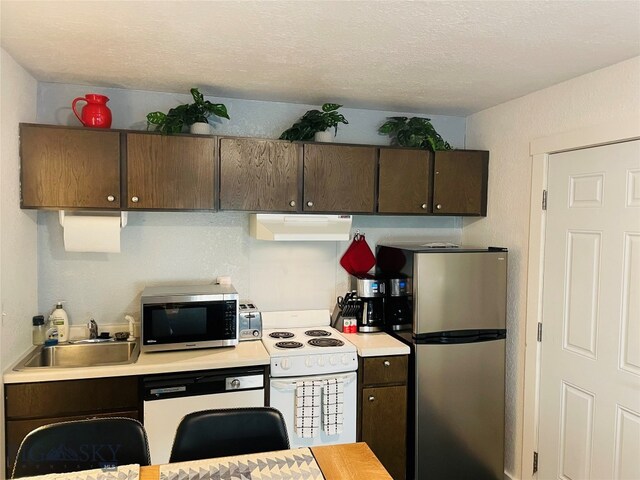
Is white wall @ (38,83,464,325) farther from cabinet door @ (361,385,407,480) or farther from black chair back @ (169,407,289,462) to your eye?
black chair back @ (169,407,289,462)

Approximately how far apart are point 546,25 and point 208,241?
7.36 ft


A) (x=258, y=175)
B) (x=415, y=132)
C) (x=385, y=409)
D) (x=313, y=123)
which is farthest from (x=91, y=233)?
(x=415, y=132)

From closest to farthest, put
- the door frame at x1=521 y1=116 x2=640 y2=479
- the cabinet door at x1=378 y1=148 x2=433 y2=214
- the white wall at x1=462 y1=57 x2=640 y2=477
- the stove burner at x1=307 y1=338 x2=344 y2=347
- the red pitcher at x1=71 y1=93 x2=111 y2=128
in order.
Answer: the white wall at x1=462 y1=57 x2=640 y2=477 < the red pitcher at x1=71 y1=93 x2=111 y2=128 < the door frame at x1=521 y1=116 x2=640 y2=479 < the stove burner at x1=307 y1=338 x2=344 y2=347 < the cabinet door at x1=378 y1=148 x2=433 y2=214

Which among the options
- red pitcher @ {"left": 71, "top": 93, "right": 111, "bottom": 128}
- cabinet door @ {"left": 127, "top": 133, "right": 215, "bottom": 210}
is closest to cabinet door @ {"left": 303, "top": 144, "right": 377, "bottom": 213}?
cabinet door @ {"left": 127, "top": 133, "right": 215, "bottom": 210}

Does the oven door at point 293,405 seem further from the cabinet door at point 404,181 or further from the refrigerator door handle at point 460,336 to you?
the cabinet door at point 404,181

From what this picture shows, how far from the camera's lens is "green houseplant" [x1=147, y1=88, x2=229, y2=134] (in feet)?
8.56

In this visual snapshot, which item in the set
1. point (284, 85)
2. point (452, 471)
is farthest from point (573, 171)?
point (452, 471)

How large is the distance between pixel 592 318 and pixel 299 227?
1719mm

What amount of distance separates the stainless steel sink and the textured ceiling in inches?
62.5

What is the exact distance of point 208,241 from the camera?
3.01 m

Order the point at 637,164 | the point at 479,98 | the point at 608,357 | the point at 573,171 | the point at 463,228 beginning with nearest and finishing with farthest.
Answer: the point at 637,164 → the point at 608,357 → the point at 573,171 → the point at 479,98 → the point at 463,228

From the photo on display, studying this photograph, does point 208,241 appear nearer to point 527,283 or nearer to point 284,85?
point 284,85

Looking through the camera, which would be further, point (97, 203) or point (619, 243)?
point (97, 203)

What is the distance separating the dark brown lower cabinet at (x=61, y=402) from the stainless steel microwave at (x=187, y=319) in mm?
285
